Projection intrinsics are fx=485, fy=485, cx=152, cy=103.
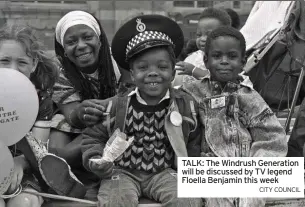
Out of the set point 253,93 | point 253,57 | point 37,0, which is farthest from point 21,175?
point 37,0

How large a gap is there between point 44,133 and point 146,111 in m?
0.53

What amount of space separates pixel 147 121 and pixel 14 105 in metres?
0.64

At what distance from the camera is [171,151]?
233cm

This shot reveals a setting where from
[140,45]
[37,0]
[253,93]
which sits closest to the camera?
[140,45]

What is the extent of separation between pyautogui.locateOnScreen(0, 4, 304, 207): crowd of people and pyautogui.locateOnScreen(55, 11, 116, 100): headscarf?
9 centimetres

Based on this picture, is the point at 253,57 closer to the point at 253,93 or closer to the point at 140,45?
the point at 253,93

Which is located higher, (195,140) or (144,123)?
(144,123)

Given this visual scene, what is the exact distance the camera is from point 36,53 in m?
2.48

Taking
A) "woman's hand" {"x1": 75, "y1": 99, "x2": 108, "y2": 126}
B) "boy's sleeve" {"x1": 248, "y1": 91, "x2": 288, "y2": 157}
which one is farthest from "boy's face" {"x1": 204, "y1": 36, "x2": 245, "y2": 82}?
"woman's hand" {"x1": 75, "y1": 99, "x2": 108, "y2": 126}

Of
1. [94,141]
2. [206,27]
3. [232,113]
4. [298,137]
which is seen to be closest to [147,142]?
[94,141]

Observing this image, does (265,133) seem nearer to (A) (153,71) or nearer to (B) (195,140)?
(B) (195,140)

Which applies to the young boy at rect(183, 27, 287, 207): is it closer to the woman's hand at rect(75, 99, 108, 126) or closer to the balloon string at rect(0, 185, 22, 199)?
the woman's hand at rect(75, 99, 108, 126)

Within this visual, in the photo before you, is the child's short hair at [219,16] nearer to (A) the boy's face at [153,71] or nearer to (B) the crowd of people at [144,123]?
(B) the crowd of people at [144,123]

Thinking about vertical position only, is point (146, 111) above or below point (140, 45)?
below
